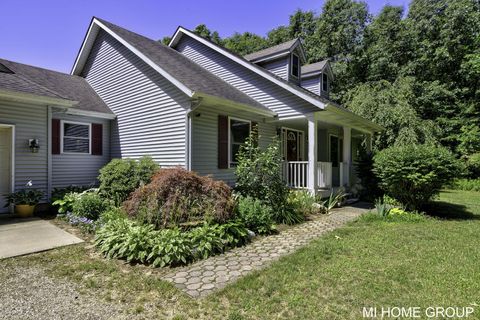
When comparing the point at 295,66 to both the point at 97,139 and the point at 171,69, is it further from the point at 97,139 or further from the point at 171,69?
the point at 97,139

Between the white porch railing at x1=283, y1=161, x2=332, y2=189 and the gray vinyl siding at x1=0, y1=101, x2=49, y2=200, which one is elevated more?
the gray vinyl siding at x1=0, y1=101, x2=49, y2=200

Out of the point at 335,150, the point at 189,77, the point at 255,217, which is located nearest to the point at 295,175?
the point at 255,217

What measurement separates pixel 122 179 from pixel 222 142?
336 cm

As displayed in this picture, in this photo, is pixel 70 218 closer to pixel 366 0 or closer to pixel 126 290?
pixel 126 290

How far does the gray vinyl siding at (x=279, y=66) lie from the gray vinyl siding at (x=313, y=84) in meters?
2.66

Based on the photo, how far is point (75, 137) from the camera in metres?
9.80

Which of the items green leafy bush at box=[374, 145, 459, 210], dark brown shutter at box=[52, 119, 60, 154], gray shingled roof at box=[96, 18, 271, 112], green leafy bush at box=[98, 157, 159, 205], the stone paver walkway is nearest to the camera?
the stone paver walkway

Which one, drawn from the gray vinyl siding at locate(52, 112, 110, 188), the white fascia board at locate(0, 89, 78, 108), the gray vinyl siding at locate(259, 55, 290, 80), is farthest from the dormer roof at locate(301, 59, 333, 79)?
the white fascia board at locate(0, 89, 78, 108)

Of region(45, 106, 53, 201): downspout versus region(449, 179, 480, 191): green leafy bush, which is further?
region(449, 179, 480, 191): green leafy bush

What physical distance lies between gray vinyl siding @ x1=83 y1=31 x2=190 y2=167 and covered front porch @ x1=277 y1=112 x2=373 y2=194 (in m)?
4.25

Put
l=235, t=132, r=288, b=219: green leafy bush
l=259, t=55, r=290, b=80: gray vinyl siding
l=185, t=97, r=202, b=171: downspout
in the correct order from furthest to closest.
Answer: l=259, t=55, r=290, b=80: gray vinyl siding
l=185, t=97, r=202, b=171: downspout
l=235, t=132, r=288, b=219: green leafy bush

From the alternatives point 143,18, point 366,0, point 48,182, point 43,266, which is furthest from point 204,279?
point 366,0

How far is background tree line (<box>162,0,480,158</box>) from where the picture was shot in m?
17.7

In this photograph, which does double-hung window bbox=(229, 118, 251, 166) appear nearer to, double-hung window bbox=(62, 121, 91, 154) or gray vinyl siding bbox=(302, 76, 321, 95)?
double-hung window bbox=(62, 121, 91, 154)
